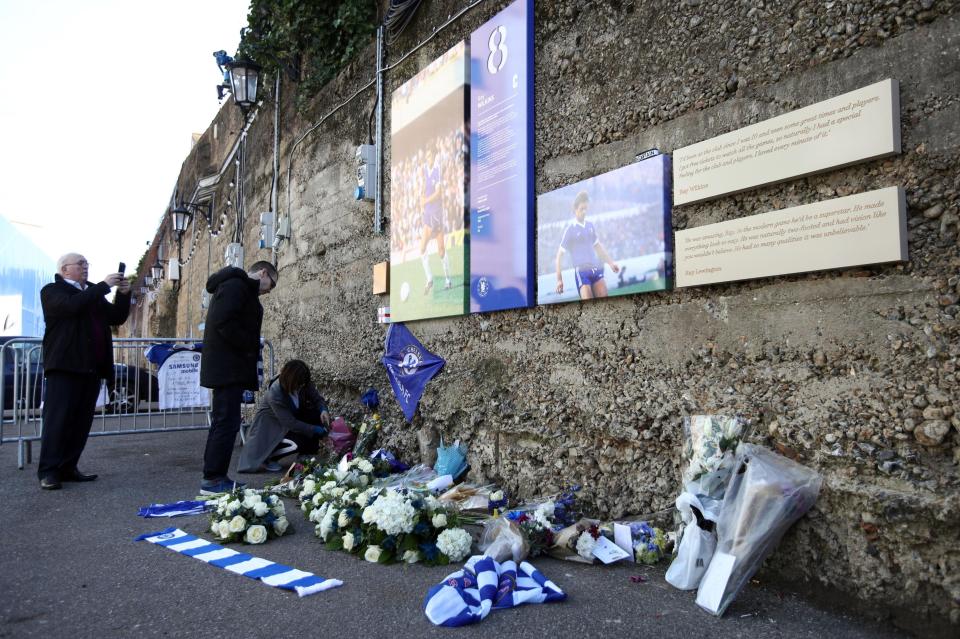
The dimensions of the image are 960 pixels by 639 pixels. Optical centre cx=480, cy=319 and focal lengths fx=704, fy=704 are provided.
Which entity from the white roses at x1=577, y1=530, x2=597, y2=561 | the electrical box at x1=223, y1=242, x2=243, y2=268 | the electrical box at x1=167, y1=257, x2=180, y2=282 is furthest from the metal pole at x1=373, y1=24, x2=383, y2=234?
the electrical box at x1=167, y1=257, x2=180, y2=282

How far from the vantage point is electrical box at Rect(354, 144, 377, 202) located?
656 cm

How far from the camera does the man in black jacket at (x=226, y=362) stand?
16.7 ft

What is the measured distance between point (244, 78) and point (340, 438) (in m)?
5.97

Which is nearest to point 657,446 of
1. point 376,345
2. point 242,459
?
point 376,345

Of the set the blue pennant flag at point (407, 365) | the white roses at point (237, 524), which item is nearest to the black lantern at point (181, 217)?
the blue pennant flag at point (407, 365)

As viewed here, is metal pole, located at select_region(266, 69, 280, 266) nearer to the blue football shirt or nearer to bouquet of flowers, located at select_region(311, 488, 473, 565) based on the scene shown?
the blue football shirt

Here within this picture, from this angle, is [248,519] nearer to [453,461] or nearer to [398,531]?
[398,531]

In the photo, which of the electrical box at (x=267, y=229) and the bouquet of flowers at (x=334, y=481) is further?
the electrical box at (x=267, y=229)

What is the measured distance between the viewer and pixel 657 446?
3598 millimetres

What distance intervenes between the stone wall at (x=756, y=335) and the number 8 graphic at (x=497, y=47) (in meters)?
0.29

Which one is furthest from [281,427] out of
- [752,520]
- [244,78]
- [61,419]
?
[244,78]

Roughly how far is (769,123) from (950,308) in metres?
1.09

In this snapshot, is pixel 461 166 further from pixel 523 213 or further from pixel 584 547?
pixel 584 547

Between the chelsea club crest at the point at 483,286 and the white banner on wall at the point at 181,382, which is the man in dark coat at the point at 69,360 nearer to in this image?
the white banner on wall at the point at 181,382
